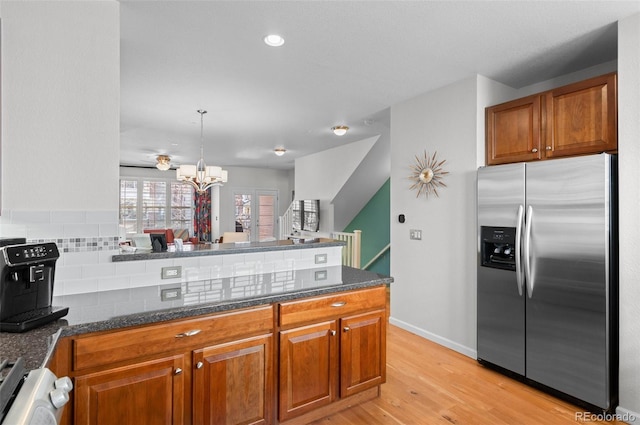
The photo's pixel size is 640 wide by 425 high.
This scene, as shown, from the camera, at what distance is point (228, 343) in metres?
1.75

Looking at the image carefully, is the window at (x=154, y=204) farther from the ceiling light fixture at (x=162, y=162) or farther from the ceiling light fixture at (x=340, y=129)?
the ceiling light fixture at (x=340, y=129)

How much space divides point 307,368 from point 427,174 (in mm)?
2312

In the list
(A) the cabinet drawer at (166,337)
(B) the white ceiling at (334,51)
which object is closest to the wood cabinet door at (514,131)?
(B) the white ceiling at (334,51)

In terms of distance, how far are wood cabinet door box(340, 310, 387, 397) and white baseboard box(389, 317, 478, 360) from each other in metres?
1.23

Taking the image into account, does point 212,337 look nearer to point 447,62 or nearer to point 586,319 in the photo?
point 586,319

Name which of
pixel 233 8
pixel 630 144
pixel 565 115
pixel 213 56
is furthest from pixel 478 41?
pixel 213 56

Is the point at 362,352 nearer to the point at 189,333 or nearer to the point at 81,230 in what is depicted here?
the point at 189,333

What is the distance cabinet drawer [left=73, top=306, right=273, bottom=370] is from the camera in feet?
4.67

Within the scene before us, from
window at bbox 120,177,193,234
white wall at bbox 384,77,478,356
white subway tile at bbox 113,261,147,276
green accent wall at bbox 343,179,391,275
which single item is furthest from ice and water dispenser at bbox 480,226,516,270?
window at bbox 120,177,193,234

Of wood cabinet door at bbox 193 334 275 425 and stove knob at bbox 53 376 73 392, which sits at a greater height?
stove knob at bbox 53 376 73 392

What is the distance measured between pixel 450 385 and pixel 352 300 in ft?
3.90

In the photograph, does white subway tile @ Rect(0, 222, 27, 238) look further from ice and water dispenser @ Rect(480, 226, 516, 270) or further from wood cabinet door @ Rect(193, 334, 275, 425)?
ice and water dispenser @ Rect(480, 226, 516, 270)

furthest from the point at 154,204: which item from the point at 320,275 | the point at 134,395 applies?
the point at 134,395

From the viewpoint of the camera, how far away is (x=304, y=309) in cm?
198
